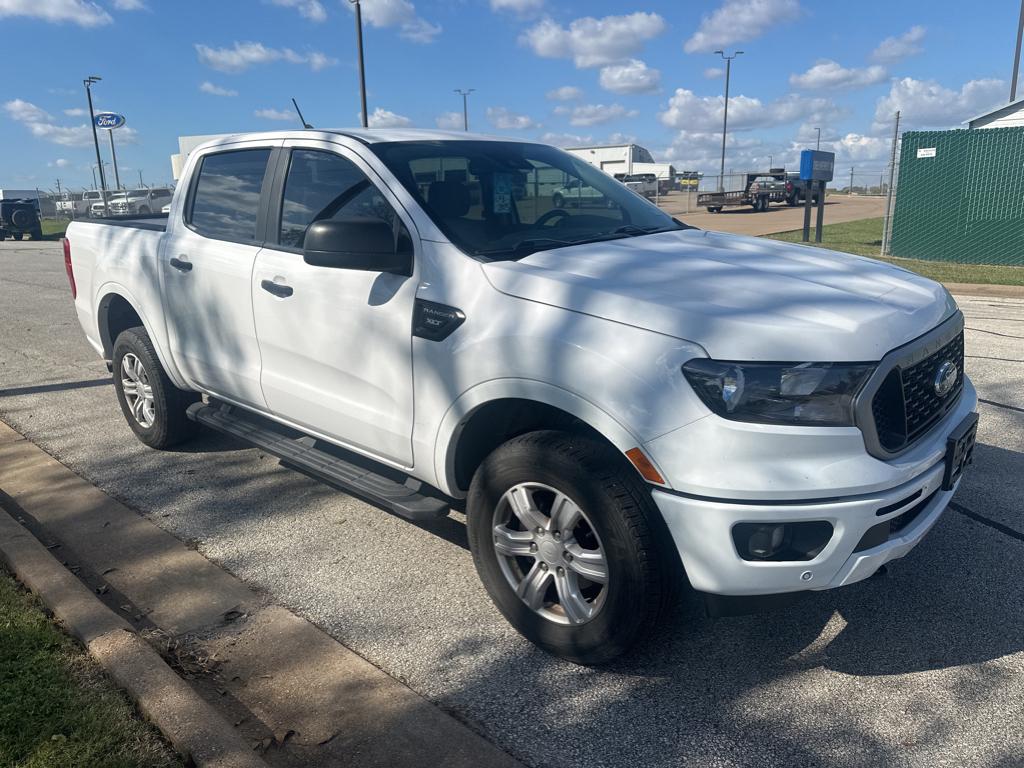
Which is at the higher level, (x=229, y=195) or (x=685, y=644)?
(x=229, y=195)

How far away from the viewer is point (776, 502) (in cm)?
255

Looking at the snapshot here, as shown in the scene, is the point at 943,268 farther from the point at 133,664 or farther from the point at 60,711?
the point at 60,711

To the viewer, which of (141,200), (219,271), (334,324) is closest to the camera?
(334,324)

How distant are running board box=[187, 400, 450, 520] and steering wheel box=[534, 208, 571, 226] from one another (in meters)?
1.30

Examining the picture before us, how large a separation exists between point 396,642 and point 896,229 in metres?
15.3

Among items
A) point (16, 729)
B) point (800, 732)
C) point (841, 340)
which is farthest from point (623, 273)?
point (16, 729)

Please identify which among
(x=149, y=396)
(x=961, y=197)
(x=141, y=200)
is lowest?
(x=149, y=396)

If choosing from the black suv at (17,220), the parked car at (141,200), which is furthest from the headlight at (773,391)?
the parked car at (141,200)

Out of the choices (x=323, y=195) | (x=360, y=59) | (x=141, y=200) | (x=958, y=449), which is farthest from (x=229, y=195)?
(x=141, y=200)

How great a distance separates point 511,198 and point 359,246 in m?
0.89

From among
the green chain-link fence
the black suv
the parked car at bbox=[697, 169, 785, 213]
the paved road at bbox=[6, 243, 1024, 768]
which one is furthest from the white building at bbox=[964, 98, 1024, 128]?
the black suv

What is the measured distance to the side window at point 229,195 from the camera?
439 centimetres

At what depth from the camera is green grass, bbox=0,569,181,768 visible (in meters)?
2.53

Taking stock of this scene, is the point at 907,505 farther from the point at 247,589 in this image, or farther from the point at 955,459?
the point at 247,589
